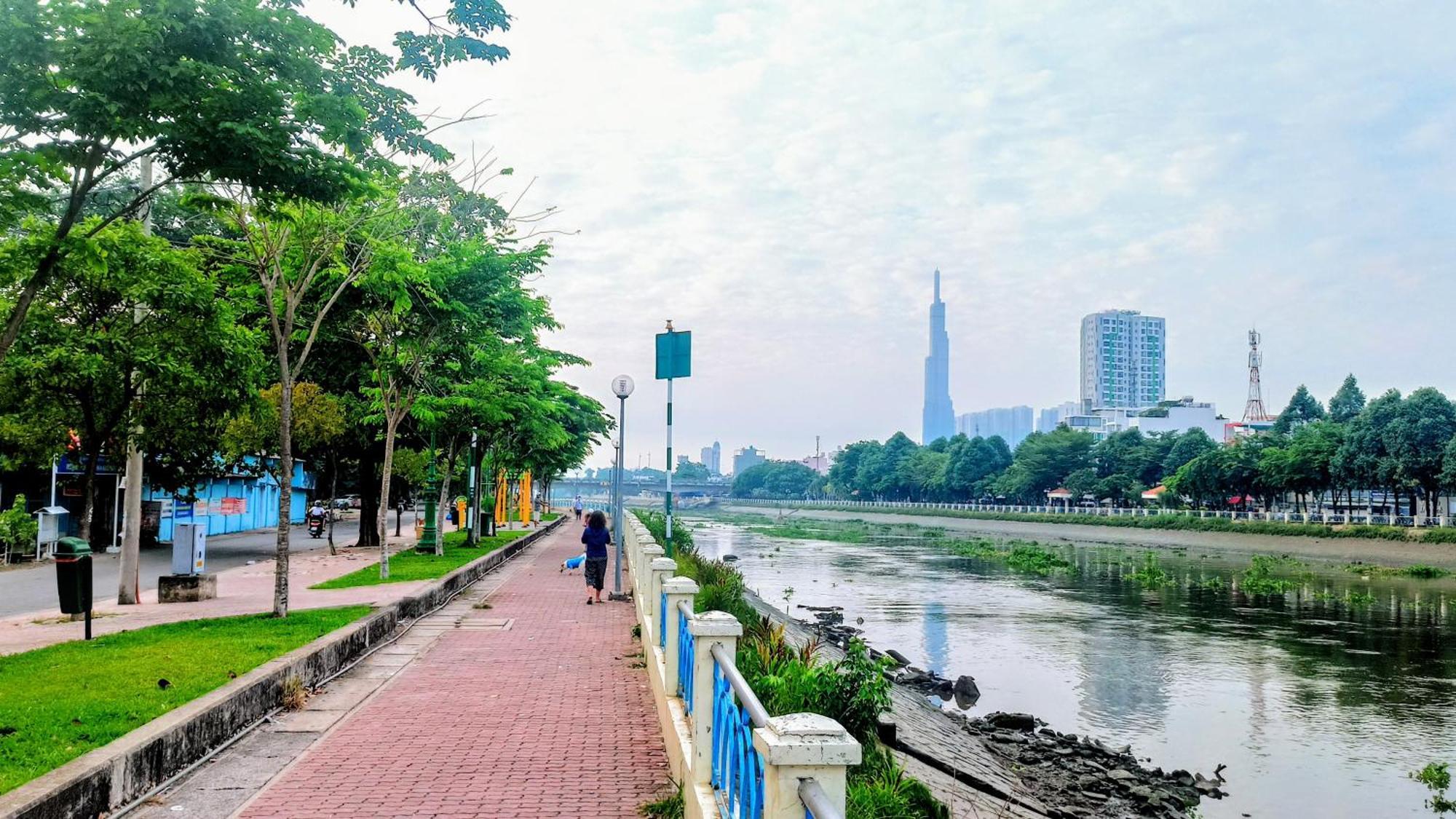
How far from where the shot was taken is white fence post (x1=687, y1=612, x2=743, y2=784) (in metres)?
5.38

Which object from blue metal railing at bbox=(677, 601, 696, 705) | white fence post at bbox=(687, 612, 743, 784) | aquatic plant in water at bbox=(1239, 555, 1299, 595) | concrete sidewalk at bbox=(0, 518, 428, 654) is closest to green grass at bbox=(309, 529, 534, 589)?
concrete sidewalk at bbox=(0, 518, 428, 654)

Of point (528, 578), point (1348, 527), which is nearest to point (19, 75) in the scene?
point (528, 578)

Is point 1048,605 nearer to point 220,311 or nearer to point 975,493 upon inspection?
point 220,311

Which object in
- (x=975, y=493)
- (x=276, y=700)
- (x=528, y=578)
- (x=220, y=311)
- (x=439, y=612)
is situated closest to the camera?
(x=276, y=700)

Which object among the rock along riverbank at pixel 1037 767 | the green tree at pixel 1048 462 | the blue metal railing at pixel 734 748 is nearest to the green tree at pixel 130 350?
the rock along riverbank at pixel 1037 767

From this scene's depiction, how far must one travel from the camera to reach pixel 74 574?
12203 millimetres

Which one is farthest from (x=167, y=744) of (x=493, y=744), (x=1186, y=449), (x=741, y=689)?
(x=1186, y=449)

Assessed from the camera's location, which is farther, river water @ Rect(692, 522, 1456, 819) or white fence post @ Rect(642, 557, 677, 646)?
river water @ Rect(692, 522, 1456, 819)

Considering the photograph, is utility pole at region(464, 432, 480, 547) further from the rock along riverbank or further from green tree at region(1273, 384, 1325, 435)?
green tree at region(1273, 384, 1325, 435)

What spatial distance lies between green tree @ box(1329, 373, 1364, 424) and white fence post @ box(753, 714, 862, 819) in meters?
79.7

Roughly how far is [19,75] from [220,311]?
6.75 meters

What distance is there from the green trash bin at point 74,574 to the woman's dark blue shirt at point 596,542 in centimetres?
676

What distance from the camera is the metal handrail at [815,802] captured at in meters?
2.79

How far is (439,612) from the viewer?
15.7 m
